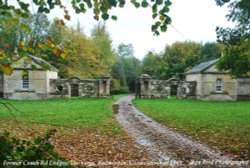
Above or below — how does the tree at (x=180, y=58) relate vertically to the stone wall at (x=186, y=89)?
above

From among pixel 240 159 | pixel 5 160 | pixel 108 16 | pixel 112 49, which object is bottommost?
pixel 240 159

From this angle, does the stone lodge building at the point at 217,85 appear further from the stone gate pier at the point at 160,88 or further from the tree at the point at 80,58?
the tree at the point at 80,58

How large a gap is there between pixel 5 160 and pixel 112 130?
7478 mm

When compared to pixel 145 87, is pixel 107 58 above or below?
above

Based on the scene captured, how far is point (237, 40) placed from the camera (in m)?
9.89

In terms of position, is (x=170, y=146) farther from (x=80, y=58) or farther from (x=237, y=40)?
(x=80, y=58)

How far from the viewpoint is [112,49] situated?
141 ft

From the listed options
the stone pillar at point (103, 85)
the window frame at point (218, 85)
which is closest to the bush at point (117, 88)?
the stone pillar at point (103, 85)

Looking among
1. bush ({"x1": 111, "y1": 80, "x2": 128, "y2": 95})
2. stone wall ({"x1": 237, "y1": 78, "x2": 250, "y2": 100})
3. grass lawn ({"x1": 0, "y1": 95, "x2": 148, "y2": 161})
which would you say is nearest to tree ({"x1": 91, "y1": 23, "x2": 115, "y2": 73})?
bush ({"x1": 111, "y1": 80, "x2": 128, "y2": 95})

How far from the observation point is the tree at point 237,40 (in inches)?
366

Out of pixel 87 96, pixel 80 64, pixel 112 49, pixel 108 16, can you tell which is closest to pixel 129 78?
pixel 112 49

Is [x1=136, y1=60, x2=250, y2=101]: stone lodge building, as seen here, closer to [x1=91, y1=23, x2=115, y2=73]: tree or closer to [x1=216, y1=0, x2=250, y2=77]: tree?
[x1=91, y1=23, x2=115, y2=73]: tree

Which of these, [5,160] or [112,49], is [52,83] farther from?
[5,160]

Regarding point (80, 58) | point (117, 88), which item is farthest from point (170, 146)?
point (117, 88)
